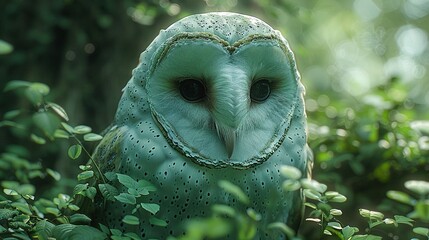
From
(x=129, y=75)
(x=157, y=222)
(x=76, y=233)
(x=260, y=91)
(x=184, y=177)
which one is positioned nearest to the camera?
(x=76, y=233)

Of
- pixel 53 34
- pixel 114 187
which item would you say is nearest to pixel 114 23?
pixel 53 34

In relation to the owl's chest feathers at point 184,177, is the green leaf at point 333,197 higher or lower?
higher

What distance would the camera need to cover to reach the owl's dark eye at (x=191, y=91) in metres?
1.72

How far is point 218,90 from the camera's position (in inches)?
63.5

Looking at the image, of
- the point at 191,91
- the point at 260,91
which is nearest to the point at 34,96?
the point at 191,91

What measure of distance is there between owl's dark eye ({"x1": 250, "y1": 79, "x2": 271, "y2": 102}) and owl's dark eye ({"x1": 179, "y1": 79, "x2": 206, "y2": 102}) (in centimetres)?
14

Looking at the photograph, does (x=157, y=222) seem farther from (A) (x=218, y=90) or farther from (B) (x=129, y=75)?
(B) (x=129, y=75)

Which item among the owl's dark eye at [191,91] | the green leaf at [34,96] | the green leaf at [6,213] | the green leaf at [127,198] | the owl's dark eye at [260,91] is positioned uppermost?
the owl's dark eye at [260,91]

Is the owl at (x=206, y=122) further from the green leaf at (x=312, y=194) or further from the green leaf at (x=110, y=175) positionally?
the green leaf at (x=312, y=194)

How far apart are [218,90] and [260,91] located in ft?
0.65

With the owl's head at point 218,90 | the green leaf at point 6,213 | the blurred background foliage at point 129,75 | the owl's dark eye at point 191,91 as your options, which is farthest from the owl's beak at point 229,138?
the blurred background foliage at point 129,75

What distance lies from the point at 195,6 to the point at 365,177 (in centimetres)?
121

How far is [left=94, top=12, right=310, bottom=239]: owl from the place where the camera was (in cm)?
164

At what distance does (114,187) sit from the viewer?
166cm
